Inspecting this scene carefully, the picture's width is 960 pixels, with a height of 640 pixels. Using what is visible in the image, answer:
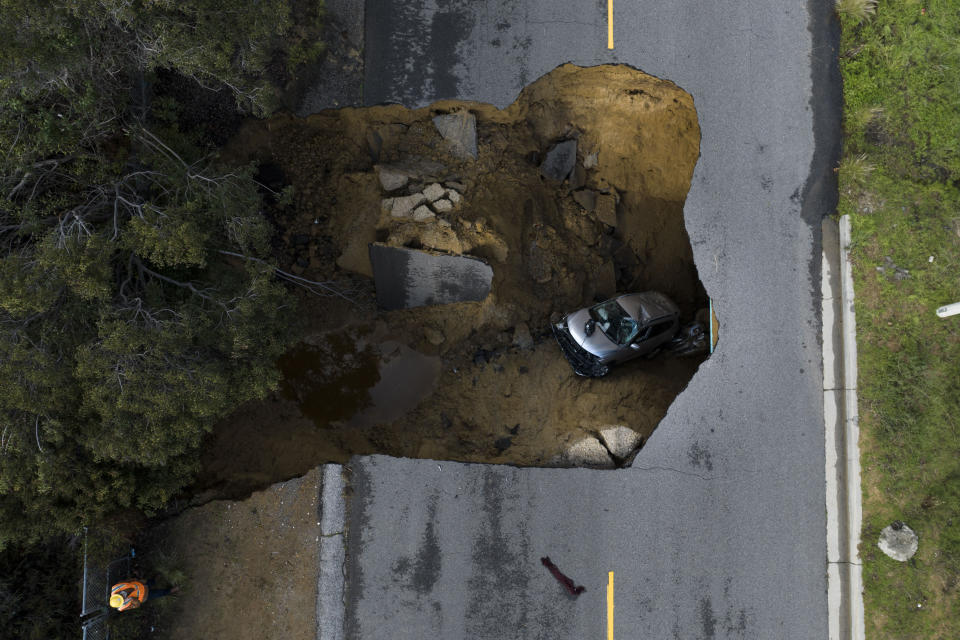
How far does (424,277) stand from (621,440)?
4.45 meters

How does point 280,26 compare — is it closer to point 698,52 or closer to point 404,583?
point 698,52

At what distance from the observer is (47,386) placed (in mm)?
7129

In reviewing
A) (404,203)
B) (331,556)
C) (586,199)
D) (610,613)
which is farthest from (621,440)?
(404,203)

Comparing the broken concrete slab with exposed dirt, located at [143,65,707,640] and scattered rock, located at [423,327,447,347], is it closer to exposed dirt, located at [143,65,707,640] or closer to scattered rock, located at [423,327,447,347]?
exposed dirt, located at [143,65,707,640]

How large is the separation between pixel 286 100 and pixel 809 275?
9.21 m

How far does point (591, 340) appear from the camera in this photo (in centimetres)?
1016

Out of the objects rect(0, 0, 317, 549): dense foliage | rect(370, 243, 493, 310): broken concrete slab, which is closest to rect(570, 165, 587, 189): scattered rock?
rect(370, 243, 493, 310): broken concrete slab

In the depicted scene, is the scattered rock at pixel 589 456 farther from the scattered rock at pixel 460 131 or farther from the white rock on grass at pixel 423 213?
the scattered rock at pixel 460 131

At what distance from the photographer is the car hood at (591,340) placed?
10.1m

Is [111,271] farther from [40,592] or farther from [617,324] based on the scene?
[617,324]

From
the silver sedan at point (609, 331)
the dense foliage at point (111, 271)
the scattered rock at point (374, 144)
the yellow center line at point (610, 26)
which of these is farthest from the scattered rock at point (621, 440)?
the yellow center line at point (610, 26)

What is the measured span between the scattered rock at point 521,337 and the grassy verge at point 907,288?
17.3 feet

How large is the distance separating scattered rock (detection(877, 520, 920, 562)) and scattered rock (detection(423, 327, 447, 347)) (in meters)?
7.61

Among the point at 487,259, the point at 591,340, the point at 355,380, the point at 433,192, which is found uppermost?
the point at 433,192
